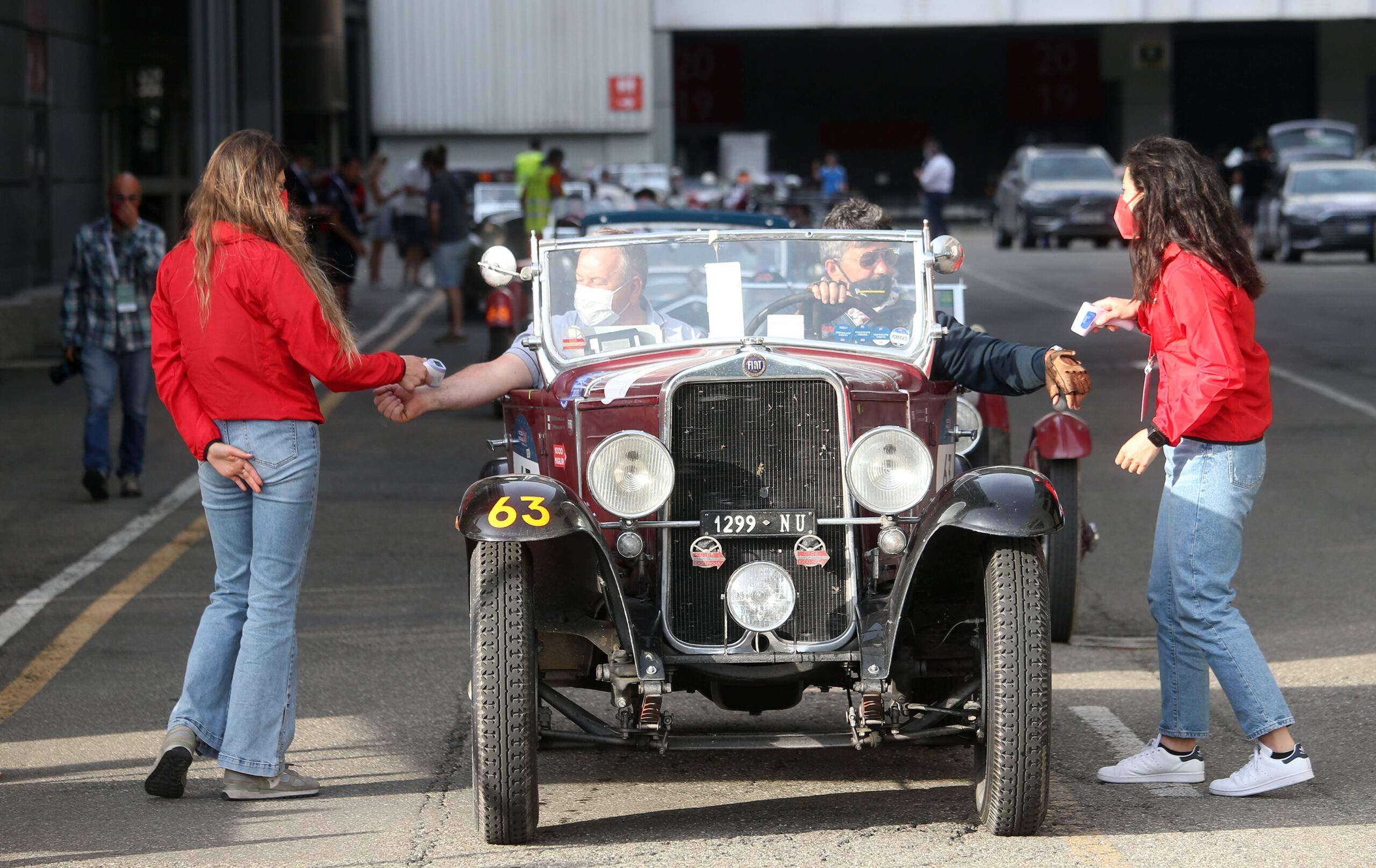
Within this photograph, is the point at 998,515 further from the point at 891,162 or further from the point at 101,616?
the point at 891,162

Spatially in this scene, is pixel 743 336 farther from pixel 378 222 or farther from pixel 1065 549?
pixel 378 222

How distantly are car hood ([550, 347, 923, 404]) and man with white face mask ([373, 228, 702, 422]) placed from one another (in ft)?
0.56

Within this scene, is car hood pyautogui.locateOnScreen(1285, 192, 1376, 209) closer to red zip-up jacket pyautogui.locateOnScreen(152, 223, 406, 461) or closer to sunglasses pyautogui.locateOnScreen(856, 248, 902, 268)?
sunglasses pyautogui.locateOnScreen(856, 248, 902, 268)

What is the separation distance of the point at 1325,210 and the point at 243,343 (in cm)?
2663

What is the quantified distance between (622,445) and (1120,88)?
5260 cm

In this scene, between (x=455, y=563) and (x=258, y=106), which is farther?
(x=258, y=106)

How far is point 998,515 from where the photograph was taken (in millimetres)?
4980

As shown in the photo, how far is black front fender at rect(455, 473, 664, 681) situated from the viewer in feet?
16.4

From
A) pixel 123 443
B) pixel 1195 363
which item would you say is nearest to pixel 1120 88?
pixel 123 443

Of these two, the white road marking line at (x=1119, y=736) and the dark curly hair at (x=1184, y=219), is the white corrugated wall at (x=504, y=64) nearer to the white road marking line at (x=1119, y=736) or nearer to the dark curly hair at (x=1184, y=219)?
the white road marking line at (x=1119, y=736)

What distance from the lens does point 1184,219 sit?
550cm

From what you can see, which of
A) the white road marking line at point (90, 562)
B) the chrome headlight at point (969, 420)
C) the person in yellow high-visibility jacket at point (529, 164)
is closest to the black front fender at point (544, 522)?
the chrome headlight at point (969, 420)

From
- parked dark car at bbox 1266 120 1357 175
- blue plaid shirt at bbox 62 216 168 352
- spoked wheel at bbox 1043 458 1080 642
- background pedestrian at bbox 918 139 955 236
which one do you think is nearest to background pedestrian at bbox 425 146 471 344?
blue plaid shirt at bbox 62 216 168 352

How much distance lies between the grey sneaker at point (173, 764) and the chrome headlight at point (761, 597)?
1747 mm
